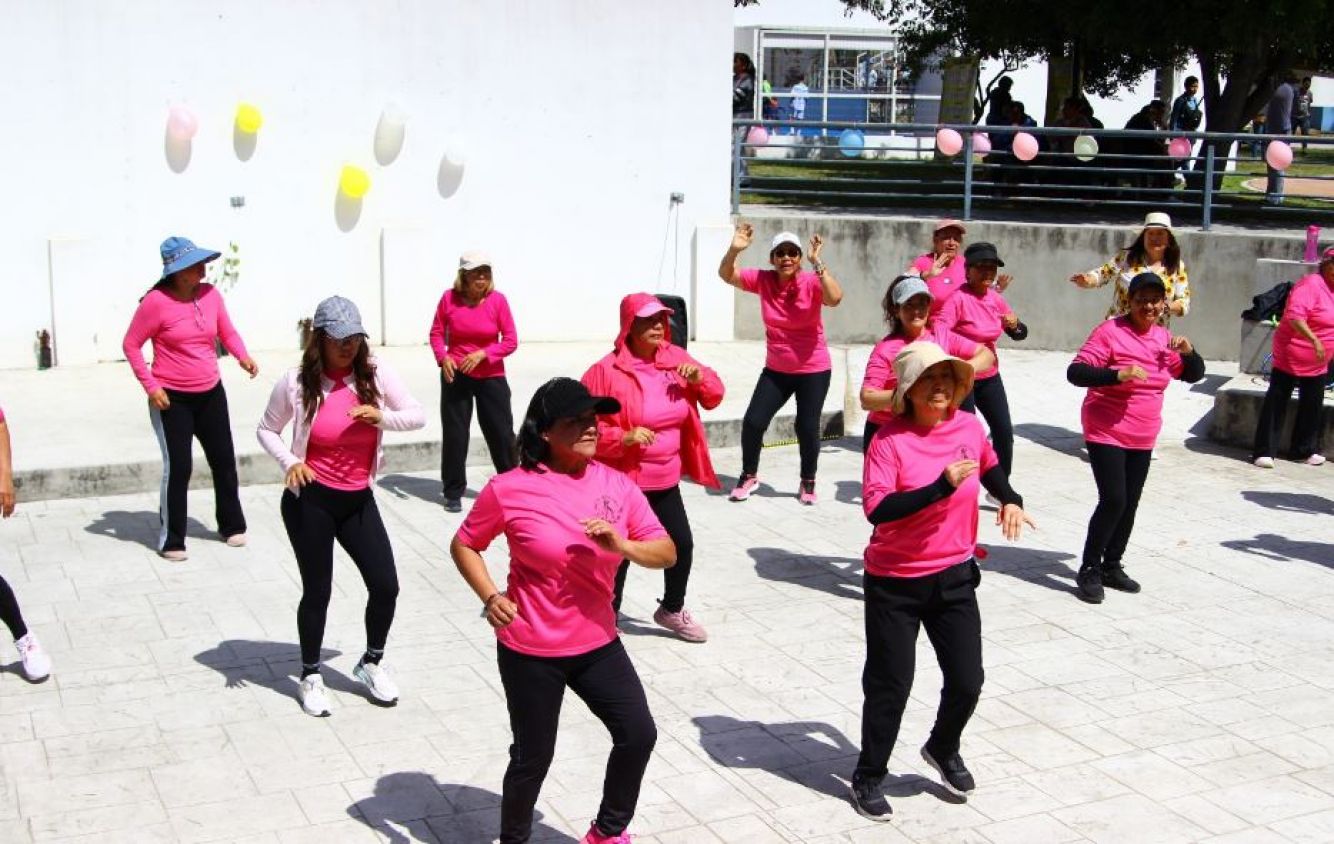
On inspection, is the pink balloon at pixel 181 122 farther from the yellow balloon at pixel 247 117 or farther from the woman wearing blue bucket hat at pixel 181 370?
the woman wearing blue bucket hat at pixel 181 370

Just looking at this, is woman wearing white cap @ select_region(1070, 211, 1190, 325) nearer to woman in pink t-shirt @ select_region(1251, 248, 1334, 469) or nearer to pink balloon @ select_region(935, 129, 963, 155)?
woman in pink t-shirt @ select_region(1251, 248, 1334, 469)

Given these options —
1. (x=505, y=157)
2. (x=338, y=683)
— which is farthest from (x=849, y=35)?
(x=338, y=683)

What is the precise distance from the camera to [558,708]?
524cm

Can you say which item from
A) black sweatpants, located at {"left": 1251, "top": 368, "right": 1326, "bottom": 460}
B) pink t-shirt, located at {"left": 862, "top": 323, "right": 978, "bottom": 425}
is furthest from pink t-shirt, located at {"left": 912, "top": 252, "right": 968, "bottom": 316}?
black sweatpants, located at {"left": 1251, "top": 368, "right": 1326, "bottom": 460}

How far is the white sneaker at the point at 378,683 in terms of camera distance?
700cm

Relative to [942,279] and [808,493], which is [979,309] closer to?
[942,279]

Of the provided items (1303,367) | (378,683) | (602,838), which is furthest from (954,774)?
(1303,367)

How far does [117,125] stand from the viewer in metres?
13.5

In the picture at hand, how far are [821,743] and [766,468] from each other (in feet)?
16.5

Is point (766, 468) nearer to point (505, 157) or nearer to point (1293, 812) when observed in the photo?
point (505, 157)

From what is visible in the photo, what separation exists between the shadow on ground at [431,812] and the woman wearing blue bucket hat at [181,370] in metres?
3.38

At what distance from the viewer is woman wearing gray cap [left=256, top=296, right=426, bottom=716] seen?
6730 mm

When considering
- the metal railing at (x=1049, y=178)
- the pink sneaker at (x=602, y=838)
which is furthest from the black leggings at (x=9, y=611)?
the metal railing at (x=1049, y=178)

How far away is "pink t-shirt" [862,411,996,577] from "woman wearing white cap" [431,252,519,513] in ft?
14.0
